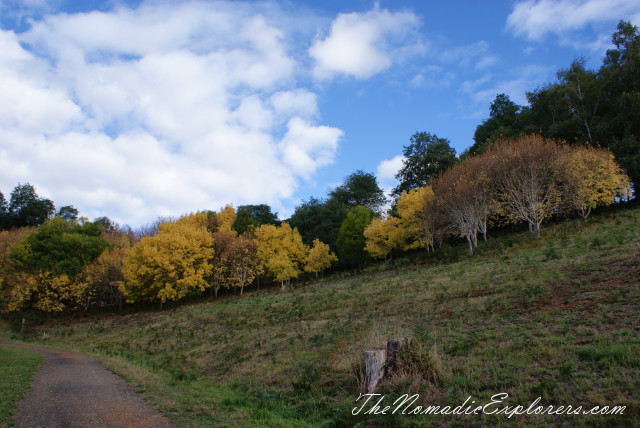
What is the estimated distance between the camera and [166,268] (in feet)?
130

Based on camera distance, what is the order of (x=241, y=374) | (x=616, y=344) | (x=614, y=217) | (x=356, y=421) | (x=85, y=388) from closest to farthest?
1. (x=356, y=421)
2. (x=616, y=344)
3. (x=85, y=388)
4. (x=241, y=374)
5. (x=614, y=217)

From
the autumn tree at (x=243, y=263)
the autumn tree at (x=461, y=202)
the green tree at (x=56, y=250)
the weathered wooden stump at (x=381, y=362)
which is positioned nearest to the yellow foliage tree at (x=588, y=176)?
the autumn tree at (x=461, y=202)

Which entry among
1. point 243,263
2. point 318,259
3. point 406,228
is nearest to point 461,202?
point 406,228

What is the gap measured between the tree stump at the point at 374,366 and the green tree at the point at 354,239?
4208 centimetres

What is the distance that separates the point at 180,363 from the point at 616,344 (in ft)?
52.6

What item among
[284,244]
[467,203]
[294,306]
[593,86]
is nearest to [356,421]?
[294,306]

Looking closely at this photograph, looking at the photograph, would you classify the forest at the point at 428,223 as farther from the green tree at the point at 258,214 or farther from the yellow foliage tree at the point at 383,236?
the green tree at the point at 258,214

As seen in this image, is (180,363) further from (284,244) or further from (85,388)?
(284,244)

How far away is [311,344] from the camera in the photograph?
1379cm

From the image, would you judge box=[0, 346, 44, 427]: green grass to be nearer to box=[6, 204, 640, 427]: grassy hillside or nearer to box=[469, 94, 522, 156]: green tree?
box=[6, 204, 640, 427]: grassy hillside

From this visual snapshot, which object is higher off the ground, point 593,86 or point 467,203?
point 593,86

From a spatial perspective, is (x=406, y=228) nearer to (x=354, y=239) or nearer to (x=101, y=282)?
(x=354, y=239)

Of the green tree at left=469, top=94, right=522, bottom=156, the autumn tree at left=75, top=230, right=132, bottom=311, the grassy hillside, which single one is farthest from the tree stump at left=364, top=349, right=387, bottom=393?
the green tree at left=469, top=94, right=522, bottom=156

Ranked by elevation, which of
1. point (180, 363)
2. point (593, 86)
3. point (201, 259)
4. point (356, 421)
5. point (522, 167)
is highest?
point (593, 86)
